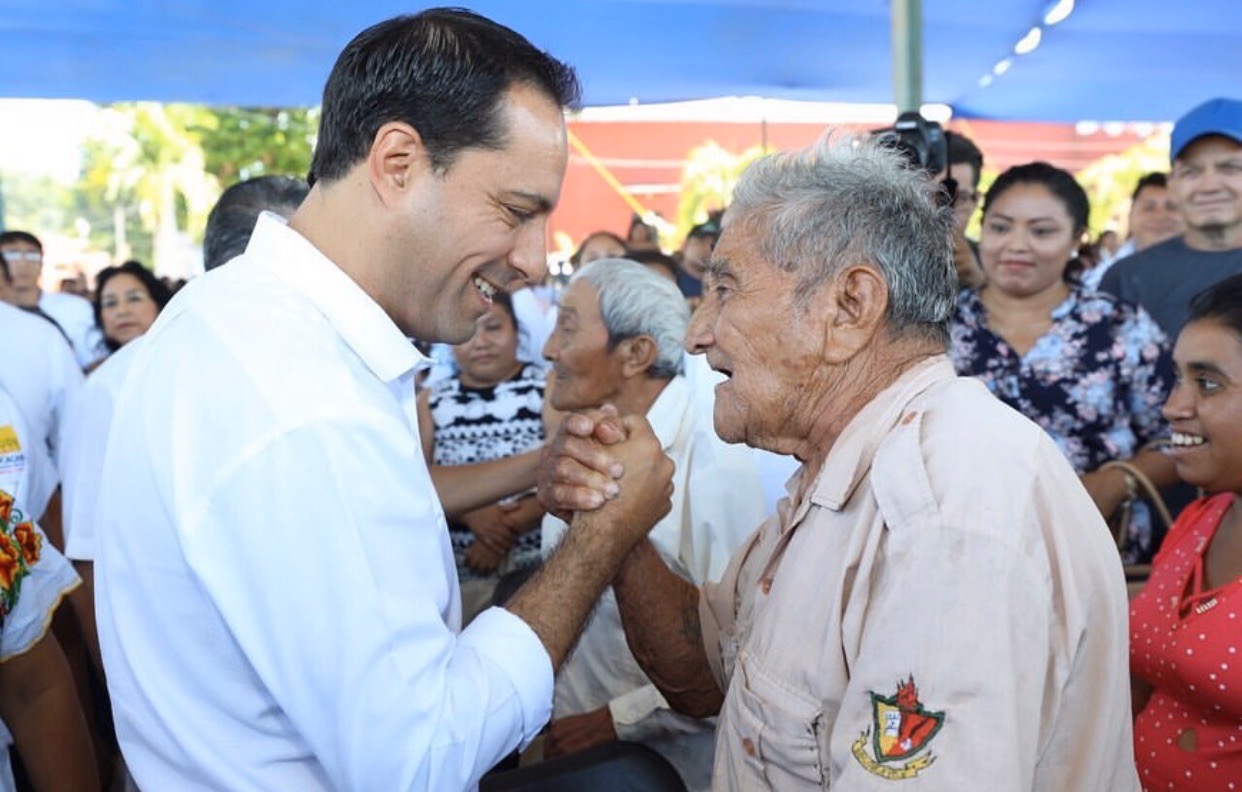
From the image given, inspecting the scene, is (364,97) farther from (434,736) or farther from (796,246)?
(434,736)

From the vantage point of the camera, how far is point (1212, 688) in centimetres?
210

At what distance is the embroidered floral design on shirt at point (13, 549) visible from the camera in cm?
196

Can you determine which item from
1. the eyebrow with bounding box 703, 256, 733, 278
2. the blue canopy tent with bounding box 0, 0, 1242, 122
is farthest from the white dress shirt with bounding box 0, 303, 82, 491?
the eyebrow with bounding box 703, 256, 733, 278

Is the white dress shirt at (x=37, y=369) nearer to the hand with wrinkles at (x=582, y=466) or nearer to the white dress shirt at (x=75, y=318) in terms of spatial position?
the hand with wrinkles at (x=582, y=466)

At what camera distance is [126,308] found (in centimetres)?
573

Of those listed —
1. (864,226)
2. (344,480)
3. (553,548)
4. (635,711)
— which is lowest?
(635,711)

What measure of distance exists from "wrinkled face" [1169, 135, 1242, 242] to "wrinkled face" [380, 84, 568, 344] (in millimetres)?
3283

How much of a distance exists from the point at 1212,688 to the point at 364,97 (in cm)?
182

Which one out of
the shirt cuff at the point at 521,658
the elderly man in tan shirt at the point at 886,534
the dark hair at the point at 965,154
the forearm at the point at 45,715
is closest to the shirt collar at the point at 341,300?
the shirt cuff at the point at 521,658

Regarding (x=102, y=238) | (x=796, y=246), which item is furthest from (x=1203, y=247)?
(x=102, y=238)

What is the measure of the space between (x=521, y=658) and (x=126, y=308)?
4.93 meters

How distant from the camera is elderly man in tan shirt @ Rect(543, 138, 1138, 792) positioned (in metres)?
1.30

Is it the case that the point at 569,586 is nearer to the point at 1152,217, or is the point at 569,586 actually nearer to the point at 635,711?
the point at 635,711

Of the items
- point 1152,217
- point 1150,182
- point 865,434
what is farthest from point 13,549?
point 1150,182
